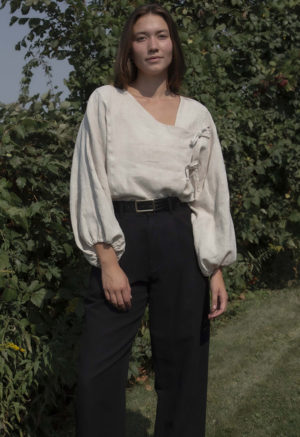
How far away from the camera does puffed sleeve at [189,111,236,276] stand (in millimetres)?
2516

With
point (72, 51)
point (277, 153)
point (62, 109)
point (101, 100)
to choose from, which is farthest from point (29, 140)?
point (277, 153)

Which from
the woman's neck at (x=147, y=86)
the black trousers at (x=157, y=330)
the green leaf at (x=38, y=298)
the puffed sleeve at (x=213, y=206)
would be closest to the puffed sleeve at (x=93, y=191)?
the black trousers at (x=157, y=330)

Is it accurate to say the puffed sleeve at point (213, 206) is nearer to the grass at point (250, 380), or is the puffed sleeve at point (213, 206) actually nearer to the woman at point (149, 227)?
the woman at point (149, 227)

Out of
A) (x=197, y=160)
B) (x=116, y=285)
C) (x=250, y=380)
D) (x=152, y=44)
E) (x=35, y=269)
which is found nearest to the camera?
(x=116, y=285)

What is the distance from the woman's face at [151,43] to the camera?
2.41 meters

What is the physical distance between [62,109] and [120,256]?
1267mm

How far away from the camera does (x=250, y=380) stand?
4023 mm

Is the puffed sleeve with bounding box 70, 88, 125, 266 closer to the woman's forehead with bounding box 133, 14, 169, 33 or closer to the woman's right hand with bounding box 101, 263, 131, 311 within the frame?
the woman's right hand with bounding box 101, 263, 131, 311

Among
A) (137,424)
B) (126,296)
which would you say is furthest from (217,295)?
(137,424)

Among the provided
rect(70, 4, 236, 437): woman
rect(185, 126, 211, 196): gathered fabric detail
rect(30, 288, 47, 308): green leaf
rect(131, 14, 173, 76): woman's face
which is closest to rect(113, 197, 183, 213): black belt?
rect(70, 4, 236, 437): woman

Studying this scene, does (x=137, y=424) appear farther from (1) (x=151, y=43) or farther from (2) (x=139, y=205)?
(1) (x=151, y=43)

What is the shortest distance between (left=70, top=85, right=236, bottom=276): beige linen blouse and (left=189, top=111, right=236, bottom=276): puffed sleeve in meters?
0.03

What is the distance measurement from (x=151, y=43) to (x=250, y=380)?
98.1 inches

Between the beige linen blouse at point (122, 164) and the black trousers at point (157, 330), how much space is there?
0.28 feet
